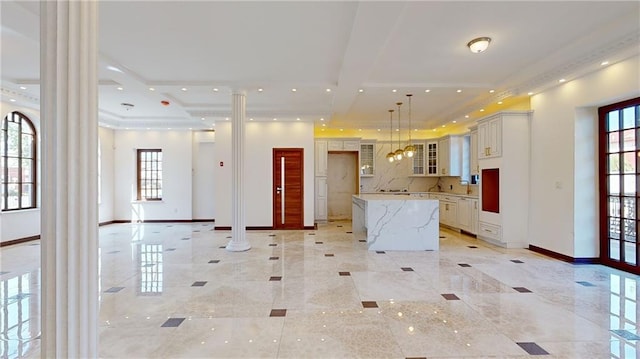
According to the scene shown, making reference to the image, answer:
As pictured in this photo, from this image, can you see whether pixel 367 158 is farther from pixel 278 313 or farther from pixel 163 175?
pixel 278 313

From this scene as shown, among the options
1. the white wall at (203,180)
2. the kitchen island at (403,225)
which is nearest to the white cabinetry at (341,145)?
the white wall at (203,180)

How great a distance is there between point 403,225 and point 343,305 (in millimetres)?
2989

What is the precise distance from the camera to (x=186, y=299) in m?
3.43

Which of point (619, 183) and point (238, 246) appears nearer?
point (619, 183)

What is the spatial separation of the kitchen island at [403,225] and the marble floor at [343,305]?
0.33 m

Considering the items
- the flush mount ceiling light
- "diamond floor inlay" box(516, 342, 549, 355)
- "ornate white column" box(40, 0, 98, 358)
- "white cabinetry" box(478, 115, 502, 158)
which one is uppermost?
the flush mount ceiling light

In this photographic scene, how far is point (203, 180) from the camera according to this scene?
9875mm

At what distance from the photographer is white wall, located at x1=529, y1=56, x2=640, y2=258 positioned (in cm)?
464

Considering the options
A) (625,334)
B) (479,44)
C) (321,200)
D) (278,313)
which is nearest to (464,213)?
(321,200)

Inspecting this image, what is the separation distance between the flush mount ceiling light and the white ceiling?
8 cm

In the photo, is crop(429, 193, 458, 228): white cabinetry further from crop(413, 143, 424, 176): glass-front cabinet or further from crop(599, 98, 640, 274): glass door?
crop(599, 98, 640, 274): glass door

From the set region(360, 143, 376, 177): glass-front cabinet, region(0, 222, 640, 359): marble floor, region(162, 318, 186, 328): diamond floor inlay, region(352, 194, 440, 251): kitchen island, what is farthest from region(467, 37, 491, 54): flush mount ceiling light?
region(360, 143, 376, 177): glass-front cabinet

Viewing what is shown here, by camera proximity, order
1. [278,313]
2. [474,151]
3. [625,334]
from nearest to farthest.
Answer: [625,334]
[278,313]
[474,151]

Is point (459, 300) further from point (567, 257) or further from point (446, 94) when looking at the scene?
point (446, 94)
